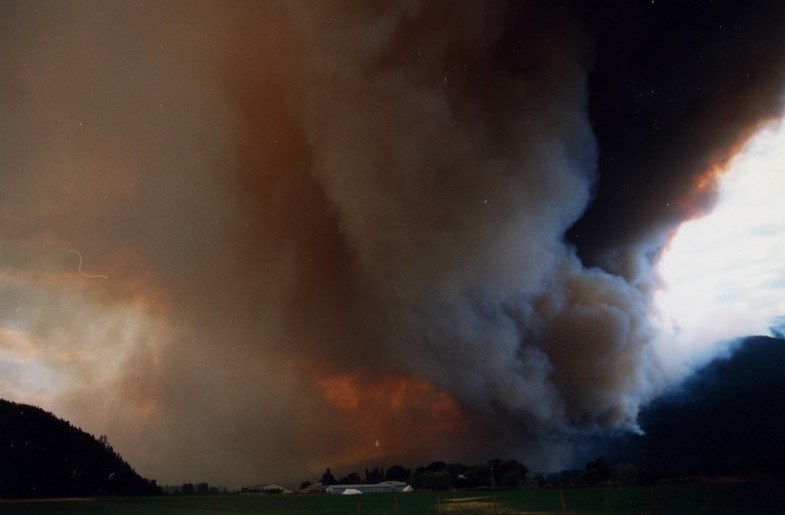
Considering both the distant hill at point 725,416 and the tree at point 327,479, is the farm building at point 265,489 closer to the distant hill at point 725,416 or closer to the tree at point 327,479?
the tree at point 327,479

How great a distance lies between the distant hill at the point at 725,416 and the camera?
102250 mm

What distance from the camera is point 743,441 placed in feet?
333

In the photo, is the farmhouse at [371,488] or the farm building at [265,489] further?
the farm building at [265,489]

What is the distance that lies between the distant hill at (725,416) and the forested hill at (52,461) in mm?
117021

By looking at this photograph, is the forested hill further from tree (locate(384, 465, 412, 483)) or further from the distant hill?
the distant hill

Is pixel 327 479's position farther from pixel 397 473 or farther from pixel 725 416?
pixel 725 416

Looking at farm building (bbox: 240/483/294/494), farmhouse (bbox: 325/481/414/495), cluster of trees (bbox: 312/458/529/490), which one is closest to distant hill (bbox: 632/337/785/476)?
cluster of trees (bbox: 312/458/529/490)

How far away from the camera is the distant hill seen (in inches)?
4026

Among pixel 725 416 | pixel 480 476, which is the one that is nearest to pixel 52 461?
pixel 480 476

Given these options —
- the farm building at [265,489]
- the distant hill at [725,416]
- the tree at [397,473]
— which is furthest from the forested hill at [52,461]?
the distant hill at [725,416]

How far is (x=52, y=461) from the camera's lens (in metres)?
110

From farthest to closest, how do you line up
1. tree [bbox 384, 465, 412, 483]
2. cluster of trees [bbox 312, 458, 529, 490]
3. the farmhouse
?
tree [bbox 384, 465, 412, 483] → the farmhouse → cluster of trees [bbox 312, 458, 529, 490]

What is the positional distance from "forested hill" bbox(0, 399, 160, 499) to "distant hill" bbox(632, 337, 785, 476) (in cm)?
11702

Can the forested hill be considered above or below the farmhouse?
above
